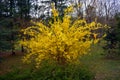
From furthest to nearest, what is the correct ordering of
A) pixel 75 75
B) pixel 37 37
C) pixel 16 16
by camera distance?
1. pixel 16 16
2. pixel 37 37
3. pixel 75 75

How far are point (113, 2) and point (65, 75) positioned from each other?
3572cm

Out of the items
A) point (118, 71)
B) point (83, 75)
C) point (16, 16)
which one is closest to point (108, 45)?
point (118, 71)

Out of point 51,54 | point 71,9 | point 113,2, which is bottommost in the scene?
point 51,54

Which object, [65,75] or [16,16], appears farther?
[16,16]

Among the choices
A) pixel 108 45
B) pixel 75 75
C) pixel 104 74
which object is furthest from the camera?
pixel 108 45

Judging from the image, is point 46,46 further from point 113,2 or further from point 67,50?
point 113,2

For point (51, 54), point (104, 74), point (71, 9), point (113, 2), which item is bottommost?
point (104, 74)

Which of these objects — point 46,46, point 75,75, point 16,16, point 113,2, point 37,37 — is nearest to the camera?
point 75,75

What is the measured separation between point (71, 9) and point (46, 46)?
185cm

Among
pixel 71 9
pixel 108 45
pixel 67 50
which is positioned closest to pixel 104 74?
pixel 67 50

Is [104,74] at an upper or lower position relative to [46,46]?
lower

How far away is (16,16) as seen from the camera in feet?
72.3

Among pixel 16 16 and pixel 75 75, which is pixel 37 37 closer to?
pixel 75 75

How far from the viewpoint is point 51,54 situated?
10.5m
